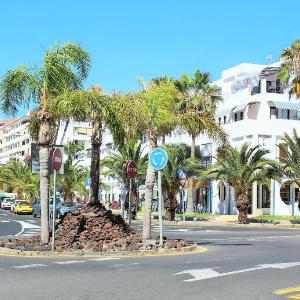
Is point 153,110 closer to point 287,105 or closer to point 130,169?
point 130,169

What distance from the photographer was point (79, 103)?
18.1 meters

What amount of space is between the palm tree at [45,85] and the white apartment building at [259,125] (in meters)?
30.5

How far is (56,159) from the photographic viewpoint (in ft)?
55.3

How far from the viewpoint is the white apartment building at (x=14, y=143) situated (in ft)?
540

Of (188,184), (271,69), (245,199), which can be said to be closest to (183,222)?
(245,199)

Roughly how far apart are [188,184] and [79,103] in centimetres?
3350

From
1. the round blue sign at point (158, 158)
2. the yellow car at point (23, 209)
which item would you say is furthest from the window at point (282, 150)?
the yellow car at point (23, 209)

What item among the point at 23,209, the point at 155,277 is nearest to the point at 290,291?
the point at 155,277

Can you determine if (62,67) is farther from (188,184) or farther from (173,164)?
(188,184)

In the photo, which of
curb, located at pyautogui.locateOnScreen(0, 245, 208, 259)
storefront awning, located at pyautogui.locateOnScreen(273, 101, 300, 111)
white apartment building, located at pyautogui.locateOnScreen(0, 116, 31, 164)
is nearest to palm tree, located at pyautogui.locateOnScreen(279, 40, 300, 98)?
storefront awning, located at pyautogui.locateOnScreen(273, 101, 300, 111)

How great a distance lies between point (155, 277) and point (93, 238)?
682cm

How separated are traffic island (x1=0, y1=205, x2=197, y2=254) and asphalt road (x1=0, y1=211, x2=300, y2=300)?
125 cm

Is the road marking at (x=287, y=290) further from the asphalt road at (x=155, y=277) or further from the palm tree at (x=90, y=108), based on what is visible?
the palm tree at (x=90, y=108)

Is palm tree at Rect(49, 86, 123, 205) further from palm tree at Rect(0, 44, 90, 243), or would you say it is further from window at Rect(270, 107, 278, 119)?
window at Rect(270, 107, 278, 119)
